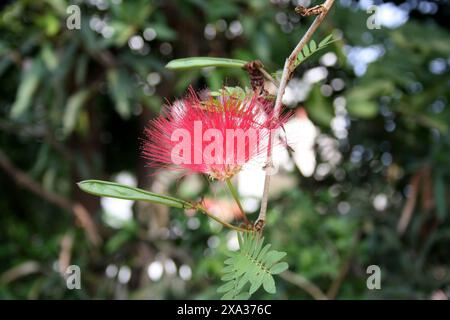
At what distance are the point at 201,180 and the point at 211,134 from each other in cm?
91

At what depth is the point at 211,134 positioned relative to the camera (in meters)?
0.44

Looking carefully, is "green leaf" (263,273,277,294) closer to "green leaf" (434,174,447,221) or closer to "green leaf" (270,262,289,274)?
"green leaf" (270,262,289,274)

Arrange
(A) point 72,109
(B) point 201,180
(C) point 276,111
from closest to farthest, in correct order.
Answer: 1. (C) point 276,111
2. (B) point 201,180
3. (A) point 72,109

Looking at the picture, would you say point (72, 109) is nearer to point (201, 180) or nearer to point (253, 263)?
point (201, 180)

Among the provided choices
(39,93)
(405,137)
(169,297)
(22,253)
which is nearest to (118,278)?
(169,297)

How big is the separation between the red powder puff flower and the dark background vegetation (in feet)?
2.92

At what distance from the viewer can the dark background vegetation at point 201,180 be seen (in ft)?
4.68

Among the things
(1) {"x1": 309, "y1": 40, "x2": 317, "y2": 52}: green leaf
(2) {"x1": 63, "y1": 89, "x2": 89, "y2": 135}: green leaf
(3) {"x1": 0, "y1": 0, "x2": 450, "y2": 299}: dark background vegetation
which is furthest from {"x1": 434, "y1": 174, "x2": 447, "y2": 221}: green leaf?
(1) {"x1": 309, "y1": 40, "x2": 317, "y2": 52}: green leaf

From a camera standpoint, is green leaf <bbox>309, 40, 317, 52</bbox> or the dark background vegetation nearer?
green leaf <bbox>309, 40, 317, 52</bbox>

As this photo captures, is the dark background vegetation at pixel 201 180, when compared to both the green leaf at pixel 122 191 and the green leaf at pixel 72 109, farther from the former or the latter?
the green leaf at pixel 122 191

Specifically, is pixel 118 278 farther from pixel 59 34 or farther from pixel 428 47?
pixel 428 47

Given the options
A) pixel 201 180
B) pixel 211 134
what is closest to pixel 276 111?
pixel 211 134

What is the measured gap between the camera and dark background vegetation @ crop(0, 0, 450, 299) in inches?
56.1

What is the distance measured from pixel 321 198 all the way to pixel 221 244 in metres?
0.37
